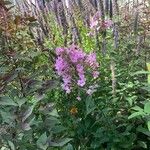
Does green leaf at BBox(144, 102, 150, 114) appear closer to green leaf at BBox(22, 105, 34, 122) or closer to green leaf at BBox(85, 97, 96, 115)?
green leaf at BBox(85, 97, 96, 115)

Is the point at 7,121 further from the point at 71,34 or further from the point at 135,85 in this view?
the point at 71,34

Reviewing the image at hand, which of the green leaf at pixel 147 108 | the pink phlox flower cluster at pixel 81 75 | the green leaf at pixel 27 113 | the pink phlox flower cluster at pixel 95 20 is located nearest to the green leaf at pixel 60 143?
the green leaf at pixel 27 113

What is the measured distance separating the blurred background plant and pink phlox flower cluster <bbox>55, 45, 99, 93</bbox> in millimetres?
78

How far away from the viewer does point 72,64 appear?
3.47m

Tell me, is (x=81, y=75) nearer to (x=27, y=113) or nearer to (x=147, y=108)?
(x=147, y=108)

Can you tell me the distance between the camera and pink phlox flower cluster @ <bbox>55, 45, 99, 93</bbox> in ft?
11.3

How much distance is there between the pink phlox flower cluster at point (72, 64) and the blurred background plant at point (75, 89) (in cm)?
8

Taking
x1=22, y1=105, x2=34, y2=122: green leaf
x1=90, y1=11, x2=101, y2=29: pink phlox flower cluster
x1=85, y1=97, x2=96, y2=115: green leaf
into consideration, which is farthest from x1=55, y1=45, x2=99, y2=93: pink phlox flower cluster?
x1=90, y1=11, x2=101, y2=29: pink phlox flower cluster

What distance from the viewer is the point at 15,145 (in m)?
2.68

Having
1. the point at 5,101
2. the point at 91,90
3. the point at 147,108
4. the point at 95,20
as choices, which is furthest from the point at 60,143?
the point at 95,20

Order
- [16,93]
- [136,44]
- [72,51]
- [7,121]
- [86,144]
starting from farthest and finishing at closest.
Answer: [136,44], [86,144], [72,51], [16,93], [7,121]

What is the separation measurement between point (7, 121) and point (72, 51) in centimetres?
95

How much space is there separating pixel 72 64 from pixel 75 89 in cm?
39

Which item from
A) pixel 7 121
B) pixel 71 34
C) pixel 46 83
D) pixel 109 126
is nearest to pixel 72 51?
pixel 46 83
